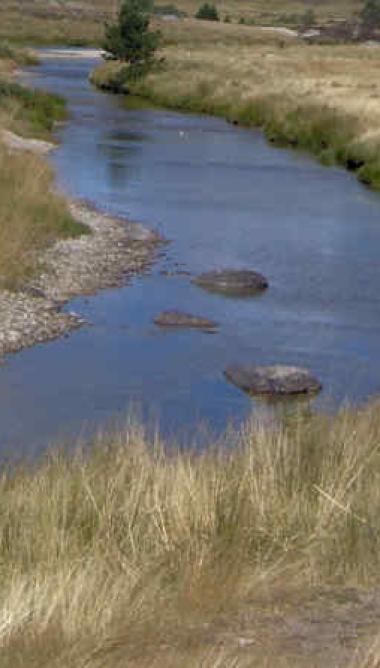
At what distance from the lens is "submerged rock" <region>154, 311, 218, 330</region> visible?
16.8m

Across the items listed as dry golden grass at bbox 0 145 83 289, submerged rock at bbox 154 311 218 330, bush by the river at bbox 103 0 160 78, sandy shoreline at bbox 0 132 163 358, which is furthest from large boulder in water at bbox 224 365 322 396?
bush by the river at bbox 103 0 160 78

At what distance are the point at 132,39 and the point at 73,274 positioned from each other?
3774 centimetres

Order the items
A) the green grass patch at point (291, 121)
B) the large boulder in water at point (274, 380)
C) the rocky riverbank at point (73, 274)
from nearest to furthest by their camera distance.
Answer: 1. the large boulder in water at point (274, 380)
2. the rocky riverbank at point (73, 274)
3. the green grass patch at point (291, 121)

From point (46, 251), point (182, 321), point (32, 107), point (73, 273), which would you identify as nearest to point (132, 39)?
point (32, 107)

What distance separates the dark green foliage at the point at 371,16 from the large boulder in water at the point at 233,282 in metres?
93.8

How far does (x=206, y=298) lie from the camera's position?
60.2 feet

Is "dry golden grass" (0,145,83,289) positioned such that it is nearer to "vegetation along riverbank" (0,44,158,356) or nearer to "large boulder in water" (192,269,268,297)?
"vegetation along riverbank" (0,44,158,356)

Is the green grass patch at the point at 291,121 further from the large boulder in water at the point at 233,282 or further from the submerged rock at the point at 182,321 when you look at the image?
the submerged rock at the point at 182,321

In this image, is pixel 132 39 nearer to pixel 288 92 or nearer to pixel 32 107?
pixel 288 92

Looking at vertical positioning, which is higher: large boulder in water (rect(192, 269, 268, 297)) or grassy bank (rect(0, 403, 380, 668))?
grassy bank (rect(0, 403, 380, 668))

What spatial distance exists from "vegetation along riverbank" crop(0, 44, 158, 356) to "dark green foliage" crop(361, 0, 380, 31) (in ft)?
286

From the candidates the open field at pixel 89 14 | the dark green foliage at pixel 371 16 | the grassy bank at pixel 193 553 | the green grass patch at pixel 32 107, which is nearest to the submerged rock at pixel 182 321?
the grassy bank at pixel 193 553

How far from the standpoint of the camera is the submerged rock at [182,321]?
55.0 feet

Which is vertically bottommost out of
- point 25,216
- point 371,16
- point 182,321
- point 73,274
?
point 371,16
